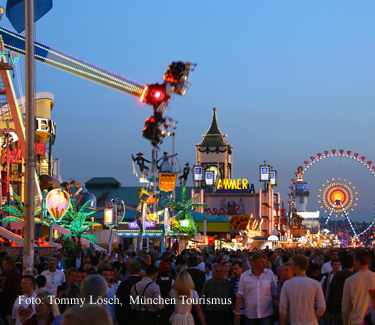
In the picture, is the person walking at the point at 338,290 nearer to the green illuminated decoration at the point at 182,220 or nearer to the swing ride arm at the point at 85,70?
the swing ride arm at the point at 85,70

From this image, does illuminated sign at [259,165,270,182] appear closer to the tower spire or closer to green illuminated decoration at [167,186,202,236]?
the tower spire

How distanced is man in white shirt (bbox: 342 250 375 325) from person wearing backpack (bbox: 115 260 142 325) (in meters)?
2.51

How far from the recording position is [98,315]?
14.8 feet

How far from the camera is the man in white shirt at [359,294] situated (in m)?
10.9

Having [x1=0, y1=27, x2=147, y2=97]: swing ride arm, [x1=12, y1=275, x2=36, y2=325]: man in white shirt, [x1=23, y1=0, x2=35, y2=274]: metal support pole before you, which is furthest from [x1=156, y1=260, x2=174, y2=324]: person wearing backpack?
[x1=0, y1=27, x2=147, y2=97]: swing ride arm

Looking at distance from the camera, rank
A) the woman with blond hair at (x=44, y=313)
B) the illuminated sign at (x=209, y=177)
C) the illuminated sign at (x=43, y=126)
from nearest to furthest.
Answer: the woman with blond hair at (x=44, y=313)
the illuminated sign at (x=43, y=126)
the illuminated sign at (x=209, y=177)

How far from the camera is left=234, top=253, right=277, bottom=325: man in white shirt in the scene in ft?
40.1

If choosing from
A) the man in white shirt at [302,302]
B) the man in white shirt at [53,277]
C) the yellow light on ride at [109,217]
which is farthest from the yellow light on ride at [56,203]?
the man in white shirt at [302,302]

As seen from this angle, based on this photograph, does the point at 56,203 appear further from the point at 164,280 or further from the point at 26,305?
the point at 26,305

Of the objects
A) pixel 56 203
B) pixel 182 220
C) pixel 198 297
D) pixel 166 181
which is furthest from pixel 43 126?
pixel 198 297

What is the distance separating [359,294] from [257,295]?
1725 millimetres

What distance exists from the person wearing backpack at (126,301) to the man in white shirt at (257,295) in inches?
65.3

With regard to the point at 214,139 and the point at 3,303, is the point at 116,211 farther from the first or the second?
the point at 214,139

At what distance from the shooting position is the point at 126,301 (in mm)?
11258
